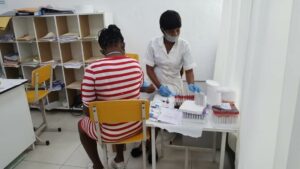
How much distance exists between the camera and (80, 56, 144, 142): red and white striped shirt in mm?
1565

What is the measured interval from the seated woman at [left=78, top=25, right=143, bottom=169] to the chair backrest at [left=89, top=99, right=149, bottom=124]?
148 millimetres

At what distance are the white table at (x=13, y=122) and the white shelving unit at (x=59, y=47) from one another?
3.28 feet

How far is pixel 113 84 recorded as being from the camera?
1611 millimetres

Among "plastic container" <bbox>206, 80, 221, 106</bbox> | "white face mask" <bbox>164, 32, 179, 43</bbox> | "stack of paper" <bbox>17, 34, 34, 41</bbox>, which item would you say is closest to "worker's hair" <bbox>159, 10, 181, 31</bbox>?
"white face mask" <bbox>164, 32, 179, 43</bbox>

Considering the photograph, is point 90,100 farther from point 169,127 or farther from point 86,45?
point 86,45

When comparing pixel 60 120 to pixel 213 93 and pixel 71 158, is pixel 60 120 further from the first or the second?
pixel 213 93

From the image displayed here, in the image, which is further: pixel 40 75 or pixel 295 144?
pixel 40 75

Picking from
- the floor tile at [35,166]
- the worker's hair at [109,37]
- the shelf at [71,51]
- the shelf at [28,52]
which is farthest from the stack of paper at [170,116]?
the shelf at [28,52]

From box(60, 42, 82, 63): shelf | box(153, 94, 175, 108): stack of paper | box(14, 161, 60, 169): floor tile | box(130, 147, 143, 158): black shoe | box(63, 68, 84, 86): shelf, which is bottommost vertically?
box(14, 161, 60, 169): floor tile

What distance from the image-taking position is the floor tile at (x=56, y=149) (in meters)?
2.46

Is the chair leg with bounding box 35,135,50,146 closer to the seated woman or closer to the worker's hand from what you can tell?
the seated woman

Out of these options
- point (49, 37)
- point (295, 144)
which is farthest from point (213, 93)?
point (49, 37)

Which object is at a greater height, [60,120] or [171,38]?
[171,38]

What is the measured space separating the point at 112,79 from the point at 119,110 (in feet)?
0.75
